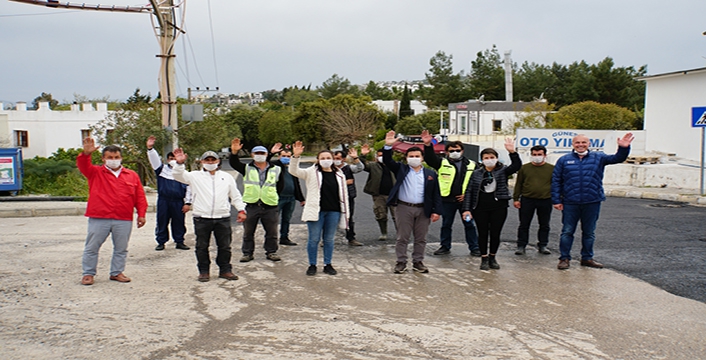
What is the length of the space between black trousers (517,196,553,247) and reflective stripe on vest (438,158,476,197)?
1.00 meters

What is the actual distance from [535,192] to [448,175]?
1.34 meters

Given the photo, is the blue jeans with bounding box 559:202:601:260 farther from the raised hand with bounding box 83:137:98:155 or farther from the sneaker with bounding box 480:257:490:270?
the raised hand with bounding box 83:137:98:155

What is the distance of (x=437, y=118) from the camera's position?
78500 mm

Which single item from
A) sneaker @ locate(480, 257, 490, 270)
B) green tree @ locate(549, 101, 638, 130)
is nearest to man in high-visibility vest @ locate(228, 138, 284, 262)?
sneaker @ locate(480, 257, 490, 270)

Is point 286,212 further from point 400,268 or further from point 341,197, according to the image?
point 400,268

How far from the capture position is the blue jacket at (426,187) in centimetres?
815

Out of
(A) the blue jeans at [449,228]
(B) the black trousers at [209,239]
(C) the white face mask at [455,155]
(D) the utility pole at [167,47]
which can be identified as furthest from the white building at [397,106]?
(B) the black trousers at [209,239]

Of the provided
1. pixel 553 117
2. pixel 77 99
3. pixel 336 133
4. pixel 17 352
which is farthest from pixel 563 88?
pixel 17 352

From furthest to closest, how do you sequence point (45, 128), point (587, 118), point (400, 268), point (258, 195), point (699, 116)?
point (45, 128), point (587, 118), point (699, 116), point (258, 195), point (400, 268)

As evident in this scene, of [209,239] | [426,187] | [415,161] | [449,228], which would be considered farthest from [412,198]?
[209,239]

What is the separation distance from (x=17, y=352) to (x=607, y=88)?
2869 inches

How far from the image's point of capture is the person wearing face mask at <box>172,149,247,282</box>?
771cm

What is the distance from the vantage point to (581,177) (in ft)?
27.8

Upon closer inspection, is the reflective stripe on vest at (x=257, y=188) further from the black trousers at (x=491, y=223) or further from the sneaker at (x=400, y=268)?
the black trousers at (x=491, y=223)
